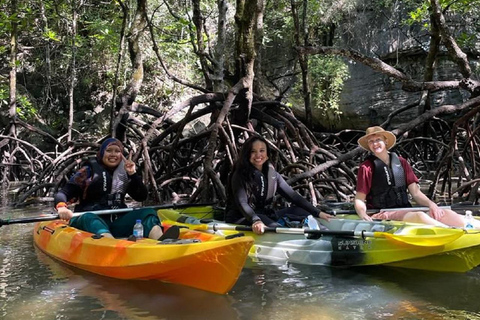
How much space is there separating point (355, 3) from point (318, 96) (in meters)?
2.57

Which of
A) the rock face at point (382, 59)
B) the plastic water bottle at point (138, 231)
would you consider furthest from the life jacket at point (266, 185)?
the rock face at point (382, 59)

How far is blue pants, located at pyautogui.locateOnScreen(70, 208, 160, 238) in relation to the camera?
14.3ft

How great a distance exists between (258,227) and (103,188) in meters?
1.50

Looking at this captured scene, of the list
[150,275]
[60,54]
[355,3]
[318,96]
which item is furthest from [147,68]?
[150,275]

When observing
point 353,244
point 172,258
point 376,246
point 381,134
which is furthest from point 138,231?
point 381,134

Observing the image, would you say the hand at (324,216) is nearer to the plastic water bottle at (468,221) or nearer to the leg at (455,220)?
the leg at (455,220)

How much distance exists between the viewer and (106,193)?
15.6ft

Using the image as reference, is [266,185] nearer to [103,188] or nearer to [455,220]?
[103,188]

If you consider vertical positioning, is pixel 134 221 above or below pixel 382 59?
below

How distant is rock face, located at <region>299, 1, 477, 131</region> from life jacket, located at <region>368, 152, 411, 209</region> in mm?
8550

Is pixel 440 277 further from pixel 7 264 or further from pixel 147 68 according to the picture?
pixel 147 68

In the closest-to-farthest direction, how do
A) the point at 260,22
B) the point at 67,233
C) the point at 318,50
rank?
the point at 67,233, the point at 318,50, the point at 260,22

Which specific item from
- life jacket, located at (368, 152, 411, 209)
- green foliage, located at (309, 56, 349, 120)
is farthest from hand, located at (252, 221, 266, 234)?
green foliage, located at (309, 56, 349, 120)

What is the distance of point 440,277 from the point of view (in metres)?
3.69
